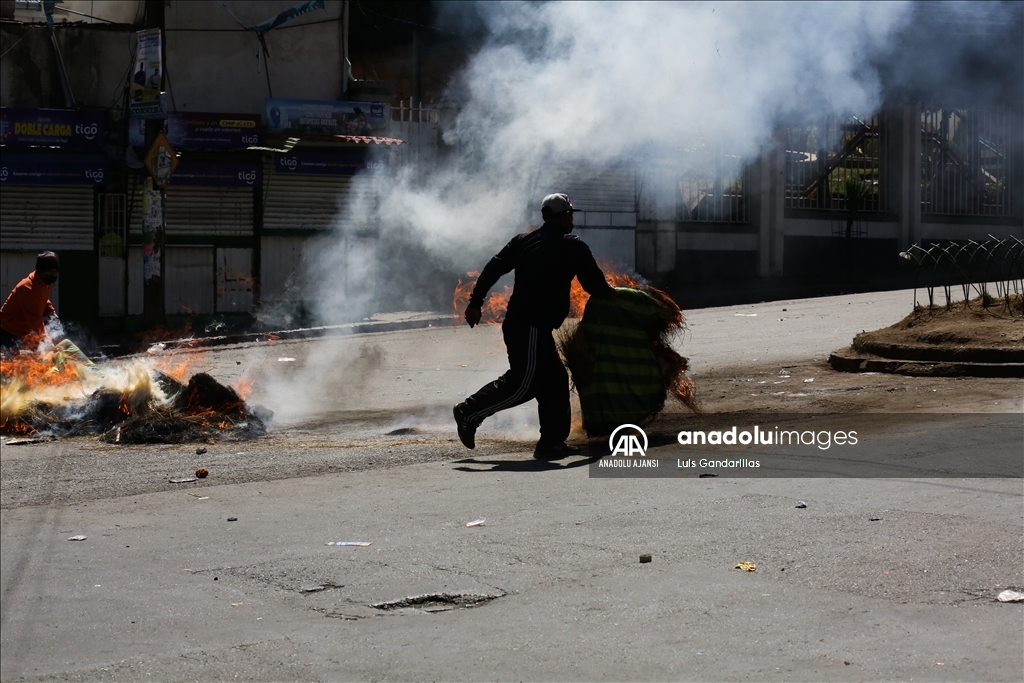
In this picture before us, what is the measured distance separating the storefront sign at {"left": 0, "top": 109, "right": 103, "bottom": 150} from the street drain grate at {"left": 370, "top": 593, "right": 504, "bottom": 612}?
49.7ft

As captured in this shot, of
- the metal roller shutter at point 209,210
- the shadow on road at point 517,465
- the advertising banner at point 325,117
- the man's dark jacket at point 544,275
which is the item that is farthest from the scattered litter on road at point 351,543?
the advertising banner at point 325,117

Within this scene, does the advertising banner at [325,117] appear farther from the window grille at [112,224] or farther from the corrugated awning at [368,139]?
the window grille at [112,224]

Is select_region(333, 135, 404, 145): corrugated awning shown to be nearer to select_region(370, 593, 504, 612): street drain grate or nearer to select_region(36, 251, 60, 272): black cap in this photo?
select_region(36, 251, 60, 272): black cap

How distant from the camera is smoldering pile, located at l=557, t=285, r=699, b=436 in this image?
7.38m

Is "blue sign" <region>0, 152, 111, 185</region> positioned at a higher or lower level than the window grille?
higher

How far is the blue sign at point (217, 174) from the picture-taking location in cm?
1816

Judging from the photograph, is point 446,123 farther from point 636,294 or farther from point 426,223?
point 636,294

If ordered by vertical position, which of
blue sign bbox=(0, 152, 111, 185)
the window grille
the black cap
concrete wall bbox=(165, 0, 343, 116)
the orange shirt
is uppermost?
concrete wall bbox=(165, 0, 343, 116)

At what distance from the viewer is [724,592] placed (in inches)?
175

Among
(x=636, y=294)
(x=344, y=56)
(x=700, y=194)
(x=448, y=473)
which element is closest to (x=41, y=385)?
(x=448, y=473)

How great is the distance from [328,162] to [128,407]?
10.8 meters

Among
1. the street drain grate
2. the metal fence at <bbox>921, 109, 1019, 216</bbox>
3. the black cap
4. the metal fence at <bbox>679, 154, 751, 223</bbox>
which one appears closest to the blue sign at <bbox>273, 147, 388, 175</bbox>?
the metal fence at <bbox>679, 154, 751, 223</bbox>

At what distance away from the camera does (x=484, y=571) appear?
479 cm

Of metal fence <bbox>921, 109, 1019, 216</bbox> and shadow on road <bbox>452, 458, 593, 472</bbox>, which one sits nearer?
shadow on road <bbox>452, 458, 593, 472</bbox>
